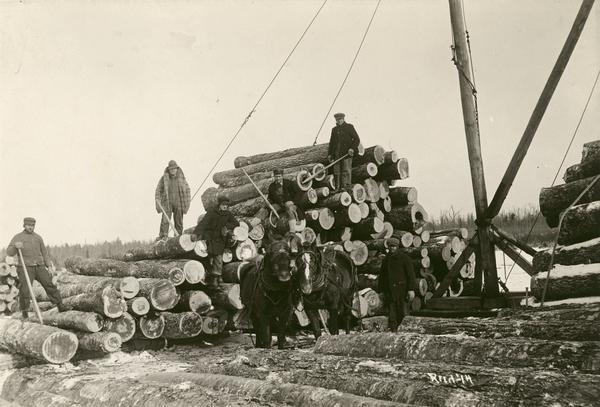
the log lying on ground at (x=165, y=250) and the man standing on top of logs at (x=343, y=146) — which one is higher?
the man standing on top of logs at (x=343, y=146)

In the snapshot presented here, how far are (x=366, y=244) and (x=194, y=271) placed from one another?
12.9 ft

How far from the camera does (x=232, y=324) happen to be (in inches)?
461

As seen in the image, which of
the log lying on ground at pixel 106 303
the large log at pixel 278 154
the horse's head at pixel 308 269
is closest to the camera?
the horse's head at pixel 308 269

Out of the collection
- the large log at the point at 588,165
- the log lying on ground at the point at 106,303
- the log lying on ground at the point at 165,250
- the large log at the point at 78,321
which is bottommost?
the large log at the point at 78,321

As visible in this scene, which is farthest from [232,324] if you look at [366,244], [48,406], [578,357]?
[578,357]

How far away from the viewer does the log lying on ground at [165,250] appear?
11398 millimetres

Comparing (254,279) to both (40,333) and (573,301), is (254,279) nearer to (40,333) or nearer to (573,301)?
(40,333)

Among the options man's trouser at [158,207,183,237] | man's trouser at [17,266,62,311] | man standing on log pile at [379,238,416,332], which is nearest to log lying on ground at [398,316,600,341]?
man standing on log pile at [379,238,416,332]

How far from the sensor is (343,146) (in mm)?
12805

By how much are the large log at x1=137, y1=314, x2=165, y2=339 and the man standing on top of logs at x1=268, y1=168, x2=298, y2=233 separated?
3243 mm

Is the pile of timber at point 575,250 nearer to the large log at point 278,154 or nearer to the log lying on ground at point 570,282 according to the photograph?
the log lying on ground at point 570,282

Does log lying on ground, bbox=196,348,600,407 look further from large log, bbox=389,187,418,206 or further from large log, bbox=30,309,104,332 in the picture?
large log, bbox=389,187,418,206

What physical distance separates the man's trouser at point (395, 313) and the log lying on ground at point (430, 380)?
5401 millimetres

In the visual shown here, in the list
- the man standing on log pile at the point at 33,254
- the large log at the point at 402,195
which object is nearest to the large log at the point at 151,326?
the man standing on log pile at the point at 33,254
